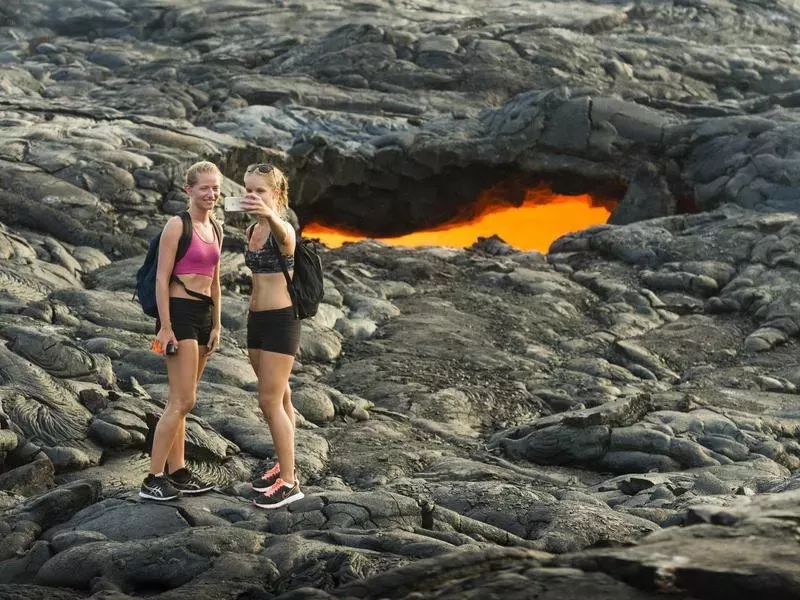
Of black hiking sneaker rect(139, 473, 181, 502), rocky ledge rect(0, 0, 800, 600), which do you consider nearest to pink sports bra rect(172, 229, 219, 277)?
black hiking sneaker rect(139, 473, 181, 502)

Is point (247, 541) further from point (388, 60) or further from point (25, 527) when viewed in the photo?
point (388, 60)

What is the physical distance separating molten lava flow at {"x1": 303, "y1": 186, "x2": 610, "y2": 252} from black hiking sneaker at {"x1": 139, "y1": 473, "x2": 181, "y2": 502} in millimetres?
16861

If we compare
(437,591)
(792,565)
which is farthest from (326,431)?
(792,565)

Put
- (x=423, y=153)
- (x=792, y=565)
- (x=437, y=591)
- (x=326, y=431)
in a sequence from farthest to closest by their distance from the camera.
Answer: (x=423, y=153) < (x=326, y=431) < (x=437, y=591) < (x=792, y=565)

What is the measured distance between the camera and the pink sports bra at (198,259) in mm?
8188

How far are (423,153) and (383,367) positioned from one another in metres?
10.1

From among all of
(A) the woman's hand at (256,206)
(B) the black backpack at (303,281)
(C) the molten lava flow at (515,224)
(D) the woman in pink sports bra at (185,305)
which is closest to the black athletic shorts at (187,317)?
(D) the woman in pink sports bra at (185,305)

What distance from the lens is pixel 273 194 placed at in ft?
26.2

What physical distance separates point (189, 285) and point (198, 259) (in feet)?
0.62

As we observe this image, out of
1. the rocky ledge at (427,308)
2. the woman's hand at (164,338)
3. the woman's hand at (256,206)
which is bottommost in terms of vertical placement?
the rocky ledge at (427,308)

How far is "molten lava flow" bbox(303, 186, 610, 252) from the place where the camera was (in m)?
25.4

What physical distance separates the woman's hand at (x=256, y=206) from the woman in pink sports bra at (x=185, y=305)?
19.5 inches

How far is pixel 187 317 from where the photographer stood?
823 centimetres

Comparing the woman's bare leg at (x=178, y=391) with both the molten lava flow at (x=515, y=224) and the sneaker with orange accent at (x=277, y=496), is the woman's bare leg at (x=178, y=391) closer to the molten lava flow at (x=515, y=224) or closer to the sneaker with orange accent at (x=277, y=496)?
the sneaker with orange accent at (x=277, y=496)
